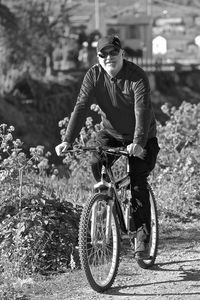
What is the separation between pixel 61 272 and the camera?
5988 mm

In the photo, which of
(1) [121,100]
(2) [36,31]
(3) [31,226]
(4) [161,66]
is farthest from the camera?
(4) [161,66]

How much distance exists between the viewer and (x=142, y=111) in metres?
5.39

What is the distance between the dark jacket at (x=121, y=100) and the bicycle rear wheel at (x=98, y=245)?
49 centimetres

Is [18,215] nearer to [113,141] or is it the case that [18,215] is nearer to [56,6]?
[113,141]

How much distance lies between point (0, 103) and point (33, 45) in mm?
10355

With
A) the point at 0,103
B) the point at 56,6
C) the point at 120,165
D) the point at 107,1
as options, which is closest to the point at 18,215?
the point at 120,165

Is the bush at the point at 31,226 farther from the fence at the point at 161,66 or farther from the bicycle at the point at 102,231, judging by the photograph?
the fence at the point at 161,66

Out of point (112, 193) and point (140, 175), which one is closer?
point (112, 193)

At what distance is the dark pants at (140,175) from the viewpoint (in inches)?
223

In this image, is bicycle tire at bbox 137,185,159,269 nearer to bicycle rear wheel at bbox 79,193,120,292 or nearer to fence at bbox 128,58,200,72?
bicycle rear wheel at bbox 79,193,120,292

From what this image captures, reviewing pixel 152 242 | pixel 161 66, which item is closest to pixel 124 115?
pixel 152 242

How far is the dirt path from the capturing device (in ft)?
17.4

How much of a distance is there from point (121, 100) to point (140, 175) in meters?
0.54

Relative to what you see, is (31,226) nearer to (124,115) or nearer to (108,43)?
(124,115)
